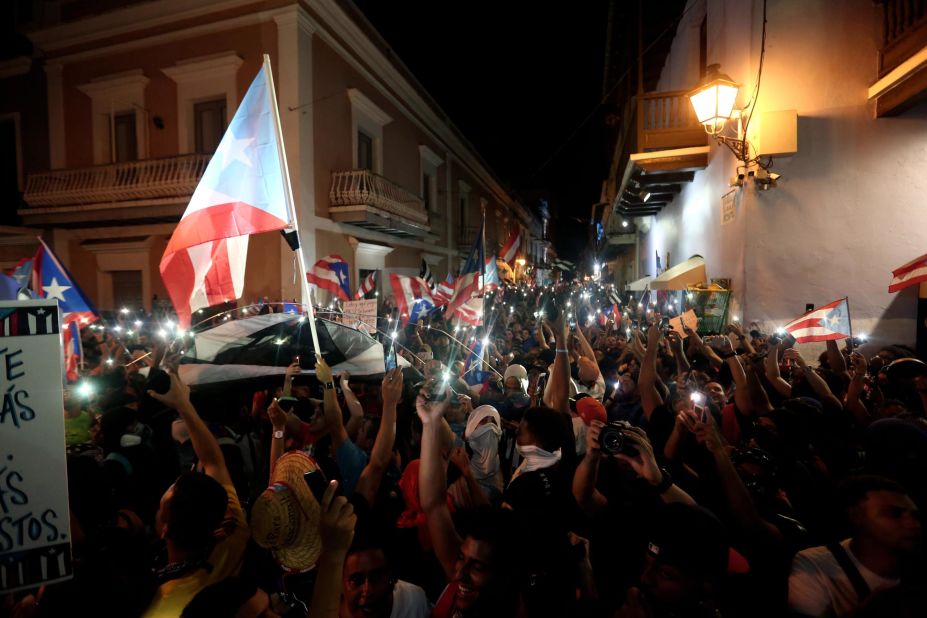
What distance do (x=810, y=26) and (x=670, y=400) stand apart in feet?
22.9

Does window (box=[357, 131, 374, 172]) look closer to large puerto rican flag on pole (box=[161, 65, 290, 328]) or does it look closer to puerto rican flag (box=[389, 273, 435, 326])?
puerto rican flag (box=[389, 273, 435, 326])

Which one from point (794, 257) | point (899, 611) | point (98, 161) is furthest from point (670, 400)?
point (98, 161)

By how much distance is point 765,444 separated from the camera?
302 cm

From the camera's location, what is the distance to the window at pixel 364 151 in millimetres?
16203

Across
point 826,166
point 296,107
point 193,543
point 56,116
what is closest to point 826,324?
point 826,166

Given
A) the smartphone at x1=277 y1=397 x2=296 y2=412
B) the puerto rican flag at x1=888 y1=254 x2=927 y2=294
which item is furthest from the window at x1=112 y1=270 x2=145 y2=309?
the puerto rican flag at x1=888 y1=254 x2=927 y2=294

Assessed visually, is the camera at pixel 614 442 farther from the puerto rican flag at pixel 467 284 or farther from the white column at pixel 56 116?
the white column at pixel 56 116

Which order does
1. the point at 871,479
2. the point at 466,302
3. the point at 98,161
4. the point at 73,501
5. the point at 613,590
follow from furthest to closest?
the point at 98,161 → the point at 466,302 → the point at 73,501 → the point at 613,590 → the point at 871,479

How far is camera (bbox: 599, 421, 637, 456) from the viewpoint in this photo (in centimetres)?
220

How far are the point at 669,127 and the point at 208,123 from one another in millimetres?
11180

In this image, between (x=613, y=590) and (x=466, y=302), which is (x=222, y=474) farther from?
(x=466, y=302)

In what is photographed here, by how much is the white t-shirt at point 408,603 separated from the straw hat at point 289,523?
1.22 feet

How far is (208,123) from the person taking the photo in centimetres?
1290

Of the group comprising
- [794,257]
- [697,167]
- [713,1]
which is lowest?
[794,257]
